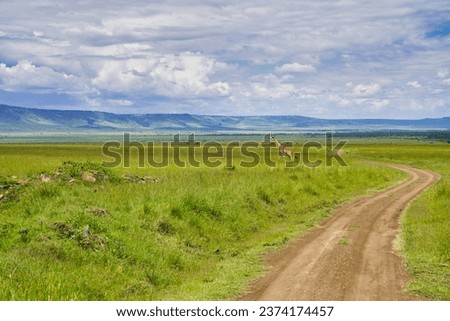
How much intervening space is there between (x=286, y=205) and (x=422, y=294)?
15434 mm

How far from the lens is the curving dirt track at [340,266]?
38.6 feet

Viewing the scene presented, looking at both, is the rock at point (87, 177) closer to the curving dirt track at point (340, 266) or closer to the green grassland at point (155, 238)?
the green grassland at point (155, 238)

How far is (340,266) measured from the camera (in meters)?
14.5

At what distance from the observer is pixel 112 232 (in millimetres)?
15359

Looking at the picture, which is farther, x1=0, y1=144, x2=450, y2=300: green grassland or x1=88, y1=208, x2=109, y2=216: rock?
x1=88, y1=208, x2=109, y2=216: rock

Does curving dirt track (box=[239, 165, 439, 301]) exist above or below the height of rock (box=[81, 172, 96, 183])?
below

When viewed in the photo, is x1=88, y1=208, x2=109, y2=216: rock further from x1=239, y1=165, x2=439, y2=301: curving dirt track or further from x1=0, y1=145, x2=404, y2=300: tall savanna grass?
x1=239, y1=165, x2=439, y2=301: curving dirt track

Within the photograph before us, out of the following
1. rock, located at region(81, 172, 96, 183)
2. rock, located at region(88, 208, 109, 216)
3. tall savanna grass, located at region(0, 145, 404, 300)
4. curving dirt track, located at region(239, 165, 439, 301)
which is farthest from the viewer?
rock, located at region(81, 172, 96, 183)

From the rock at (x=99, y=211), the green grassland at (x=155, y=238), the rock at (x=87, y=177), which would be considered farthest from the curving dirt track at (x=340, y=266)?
the rock at (x=87, y=177)

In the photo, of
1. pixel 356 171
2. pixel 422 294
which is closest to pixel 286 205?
pixel 422 294

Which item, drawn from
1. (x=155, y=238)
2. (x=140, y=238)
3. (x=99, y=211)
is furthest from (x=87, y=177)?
(x=140, y=238)

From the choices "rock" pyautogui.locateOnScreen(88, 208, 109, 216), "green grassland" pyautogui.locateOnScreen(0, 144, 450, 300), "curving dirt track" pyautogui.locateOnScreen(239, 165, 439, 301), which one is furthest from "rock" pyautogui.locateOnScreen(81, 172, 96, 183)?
"curving dirt track" pyautogui.locateOnScreen(239, 165, 439, 301)

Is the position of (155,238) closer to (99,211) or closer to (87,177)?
(99,211)

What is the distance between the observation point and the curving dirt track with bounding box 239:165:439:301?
11.8 m
